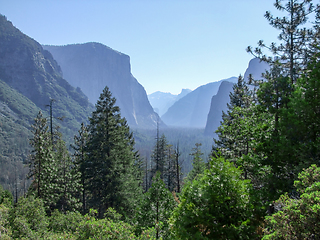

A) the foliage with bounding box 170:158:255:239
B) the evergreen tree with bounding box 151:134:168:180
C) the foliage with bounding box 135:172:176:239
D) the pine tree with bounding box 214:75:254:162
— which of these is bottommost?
the evergreen tree with bounding box 151:134:168:180

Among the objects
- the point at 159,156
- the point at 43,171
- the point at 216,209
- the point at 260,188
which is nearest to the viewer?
the point at 216,209

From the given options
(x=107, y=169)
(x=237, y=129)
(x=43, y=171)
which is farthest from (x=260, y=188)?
(x=43, y=171)

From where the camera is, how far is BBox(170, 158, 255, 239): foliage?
5.30m

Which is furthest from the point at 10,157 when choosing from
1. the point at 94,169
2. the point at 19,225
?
the point at 19,225

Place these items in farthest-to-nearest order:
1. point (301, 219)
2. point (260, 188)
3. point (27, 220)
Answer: point (27, 220), point (260, 188), point (301, 219)

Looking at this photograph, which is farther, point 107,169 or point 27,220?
point 107,169

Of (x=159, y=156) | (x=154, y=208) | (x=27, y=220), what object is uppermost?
(x=154, y=208)

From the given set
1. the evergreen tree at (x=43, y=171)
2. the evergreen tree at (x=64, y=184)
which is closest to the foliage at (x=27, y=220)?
the evergreen tree at (x=43, y=171)

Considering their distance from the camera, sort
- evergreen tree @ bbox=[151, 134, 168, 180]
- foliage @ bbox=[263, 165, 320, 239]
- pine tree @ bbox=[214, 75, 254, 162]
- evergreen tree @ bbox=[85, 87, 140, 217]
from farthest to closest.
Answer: evergreen tree @ bbox=[151, 134, 168, 180] → evergreen tree @ bbox=[85, 87, 140, 217] → pine tree @ bbox=[214, 75, 254, 162] → foliage @ bbox=[263, 165, 320, 239]

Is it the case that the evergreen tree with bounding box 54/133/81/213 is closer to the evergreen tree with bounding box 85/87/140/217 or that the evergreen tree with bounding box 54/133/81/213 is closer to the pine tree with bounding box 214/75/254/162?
the evergreen tree with bounding box 85/87/140/217

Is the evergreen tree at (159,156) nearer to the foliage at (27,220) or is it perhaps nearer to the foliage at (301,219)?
the foliage at (27,220)

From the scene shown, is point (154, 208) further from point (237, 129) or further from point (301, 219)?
point (237, 129)

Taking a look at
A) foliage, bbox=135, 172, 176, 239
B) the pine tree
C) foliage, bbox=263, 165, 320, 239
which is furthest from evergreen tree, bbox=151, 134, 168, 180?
foliage, bbox=263, 165, 320, 239

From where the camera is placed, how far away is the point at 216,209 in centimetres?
546
